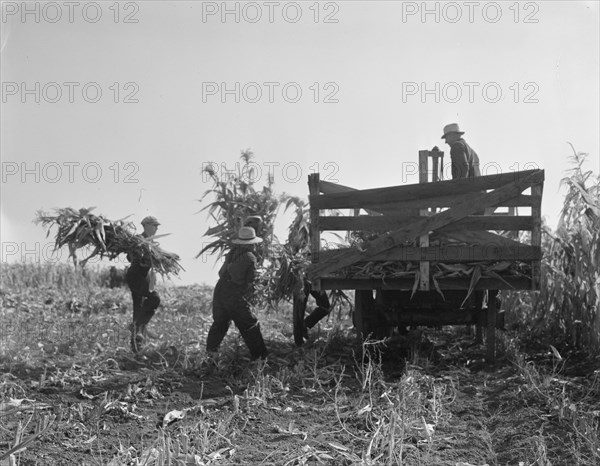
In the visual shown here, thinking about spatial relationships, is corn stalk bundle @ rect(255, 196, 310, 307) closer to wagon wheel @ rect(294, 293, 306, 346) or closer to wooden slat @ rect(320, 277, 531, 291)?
wagon wheel @ rect(294, 293, 306, 346)

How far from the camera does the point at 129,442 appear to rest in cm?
558

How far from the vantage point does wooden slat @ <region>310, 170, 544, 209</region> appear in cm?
785

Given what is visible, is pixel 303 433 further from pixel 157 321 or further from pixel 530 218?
pixel 157 321

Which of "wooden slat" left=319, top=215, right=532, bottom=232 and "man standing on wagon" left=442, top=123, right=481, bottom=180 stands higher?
"man standing on wagon" left=442, top=123, right=481, bottom=180

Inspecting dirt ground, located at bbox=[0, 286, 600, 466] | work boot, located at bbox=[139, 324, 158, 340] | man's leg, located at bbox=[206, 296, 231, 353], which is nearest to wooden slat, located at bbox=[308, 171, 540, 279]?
dirt ground, located at bbox=[0, 286, 600, 466]

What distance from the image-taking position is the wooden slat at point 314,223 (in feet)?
26.9

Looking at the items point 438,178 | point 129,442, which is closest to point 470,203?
point 438,178

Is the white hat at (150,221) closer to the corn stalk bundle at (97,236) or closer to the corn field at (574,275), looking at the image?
the corn stalk bundle at (97,236)

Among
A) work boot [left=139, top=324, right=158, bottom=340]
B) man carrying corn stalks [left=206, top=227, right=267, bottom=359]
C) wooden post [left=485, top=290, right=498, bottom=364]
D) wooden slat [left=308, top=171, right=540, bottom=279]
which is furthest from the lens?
work boot [left=139, top=324, right=158, bottom=340]

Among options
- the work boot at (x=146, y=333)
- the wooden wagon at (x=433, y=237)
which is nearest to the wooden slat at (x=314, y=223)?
the wooden wagon at (x=433, y=237)

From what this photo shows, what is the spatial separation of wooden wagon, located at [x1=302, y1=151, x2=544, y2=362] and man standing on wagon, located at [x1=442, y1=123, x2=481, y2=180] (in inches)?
33.4

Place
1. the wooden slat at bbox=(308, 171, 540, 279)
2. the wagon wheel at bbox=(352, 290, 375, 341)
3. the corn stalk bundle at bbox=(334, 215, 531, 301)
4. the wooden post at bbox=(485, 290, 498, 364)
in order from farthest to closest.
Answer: the wagon wheel at bbox=(352, 290, 375, 341) → the wooden post at bbox=(485, 290, 498, 364) → the corn stalk bundle at bbox=(334, 215, 531, 301) → the wooden slat at bbox=(308, 171, 540, 279)

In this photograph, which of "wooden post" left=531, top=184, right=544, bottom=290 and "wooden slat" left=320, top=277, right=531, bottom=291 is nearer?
"wooden post" left=531, top=184, right=544, bottom=290

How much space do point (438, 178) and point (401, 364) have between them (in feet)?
6.76
